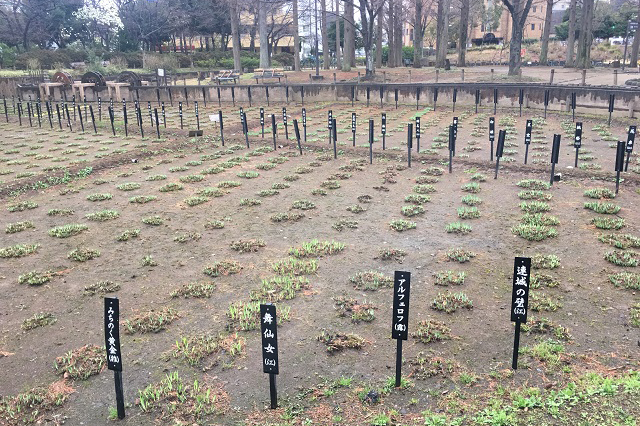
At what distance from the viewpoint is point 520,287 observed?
416 centimetres

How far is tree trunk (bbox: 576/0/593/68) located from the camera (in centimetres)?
3391

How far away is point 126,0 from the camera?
5362cm

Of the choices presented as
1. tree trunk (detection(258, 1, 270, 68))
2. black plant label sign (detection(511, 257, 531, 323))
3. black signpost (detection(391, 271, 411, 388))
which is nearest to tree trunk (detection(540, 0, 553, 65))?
tree trunk (detection(258, 1, 270, 68))

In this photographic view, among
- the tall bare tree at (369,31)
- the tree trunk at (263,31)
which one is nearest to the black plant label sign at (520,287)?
the tall bare tree at (369,31)

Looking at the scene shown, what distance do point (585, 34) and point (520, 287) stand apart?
36.9 metres

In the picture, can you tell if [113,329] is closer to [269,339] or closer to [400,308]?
[269,339]

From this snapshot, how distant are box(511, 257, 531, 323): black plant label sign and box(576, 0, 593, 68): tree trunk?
118 ft

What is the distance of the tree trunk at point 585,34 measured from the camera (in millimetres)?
33906

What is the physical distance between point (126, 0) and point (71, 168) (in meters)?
48.0

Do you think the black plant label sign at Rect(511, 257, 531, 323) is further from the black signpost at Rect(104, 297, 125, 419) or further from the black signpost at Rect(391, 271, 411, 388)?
the black signpost at Rect(104, 297, 125, 419)

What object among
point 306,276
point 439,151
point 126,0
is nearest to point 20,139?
point 439,151

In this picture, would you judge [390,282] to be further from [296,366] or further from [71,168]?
[71,168]

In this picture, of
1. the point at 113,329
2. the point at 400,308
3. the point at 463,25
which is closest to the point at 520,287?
the point at 400,308

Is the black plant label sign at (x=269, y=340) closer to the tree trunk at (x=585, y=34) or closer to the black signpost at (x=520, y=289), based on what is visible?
the black signpost at (x=520, y=289)
